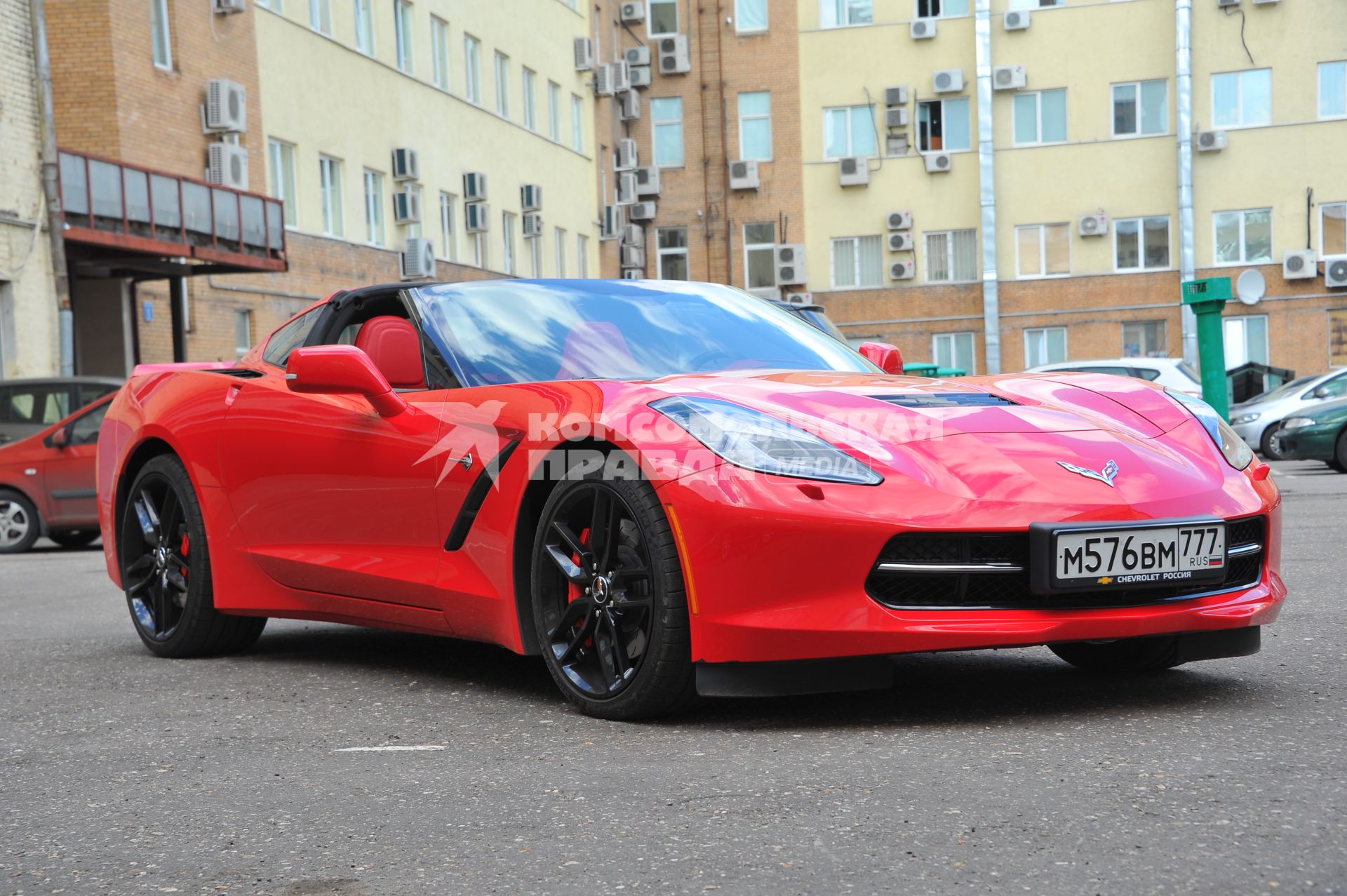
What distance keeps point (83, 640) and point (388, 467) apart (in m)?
2.59

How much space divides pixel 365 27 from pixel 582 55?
43.9 feet

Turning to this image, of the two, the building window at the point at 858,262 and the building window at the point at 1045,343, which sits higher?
the building window at the point at 858,262

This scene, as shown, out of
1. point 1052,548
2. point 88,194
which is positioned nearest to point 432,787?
point 1052,548

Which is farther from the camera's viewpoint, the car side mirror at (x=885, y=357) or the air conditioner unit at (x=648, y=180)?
the air conditioner unit at (x=648, y=180)

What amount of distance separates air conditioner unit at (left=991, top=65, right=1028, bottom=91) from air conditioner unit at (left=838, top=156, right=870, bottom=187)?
4011mm

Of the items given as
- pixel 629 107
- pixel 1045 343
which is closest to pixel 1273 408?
pixel 1045 343

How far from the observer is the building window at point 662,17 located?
49031mm

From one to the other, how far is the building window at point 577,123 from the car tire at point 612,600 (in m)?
40.3

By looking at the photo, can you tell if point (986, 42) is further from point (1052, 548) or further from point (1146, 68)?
point (1052, 548)

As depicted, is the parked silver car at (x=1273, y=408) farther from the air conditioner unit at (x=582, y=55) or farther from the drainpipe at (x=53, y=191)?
the air conditioner unit at (x=582, y=55)

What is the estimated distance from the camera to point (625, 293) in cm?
560

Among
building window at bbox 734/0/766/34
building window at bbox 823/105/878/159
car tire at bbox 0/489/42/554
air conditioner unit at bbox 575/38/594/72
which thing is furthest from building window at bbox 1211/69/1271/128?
car tire at bbox 0/489/42/554

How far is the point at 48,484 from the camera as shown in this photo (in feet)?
50.5

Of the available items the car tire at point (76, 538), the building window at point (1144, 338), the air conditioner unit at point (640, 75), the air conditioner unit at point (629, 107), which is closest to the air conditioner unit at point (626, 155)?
the air conditioner unit at point (629, 107)
